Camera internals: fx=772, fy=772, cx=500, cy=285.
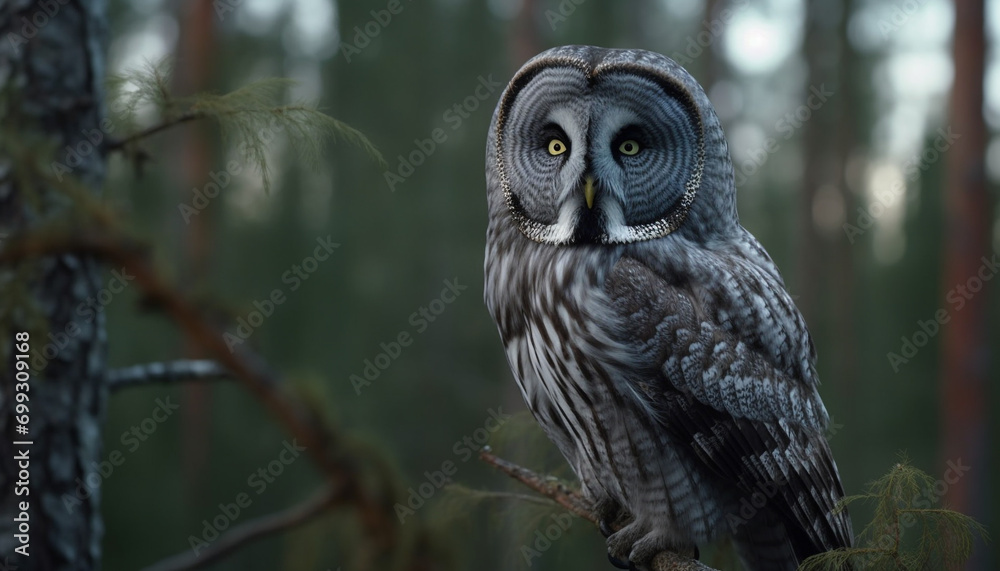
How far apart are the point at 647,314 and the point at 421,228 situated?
1094 centimetres

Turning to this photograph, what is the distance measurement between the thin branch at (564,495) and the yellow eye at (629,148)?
3.17ft

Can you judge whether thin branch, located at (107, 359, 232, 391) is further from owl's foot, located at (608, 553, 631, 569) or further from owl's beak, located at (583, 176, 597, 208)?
owl's foot, located at (608, 553, 631, 569)

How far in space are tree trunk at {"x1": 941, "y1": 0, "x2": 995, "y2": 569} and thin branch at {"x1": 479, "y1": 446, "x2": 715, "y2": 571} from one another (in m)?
5.46

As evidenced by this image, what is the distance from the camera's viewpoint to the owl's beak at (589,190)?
7.07 ft

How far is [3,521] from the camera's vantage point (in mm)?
1971

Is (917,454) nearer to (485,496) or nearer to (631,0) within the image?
(631,0)

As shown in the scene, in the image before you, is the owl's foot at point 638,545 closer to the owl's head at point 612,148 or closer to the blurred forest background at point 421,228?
the owl's head at point 612,148

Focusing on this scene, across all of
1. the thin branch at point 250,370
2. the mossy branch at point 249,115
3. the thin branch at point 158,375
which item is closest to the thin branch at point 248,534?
the thin branch at point 250,370

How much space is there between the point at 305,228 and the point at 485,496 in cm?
962

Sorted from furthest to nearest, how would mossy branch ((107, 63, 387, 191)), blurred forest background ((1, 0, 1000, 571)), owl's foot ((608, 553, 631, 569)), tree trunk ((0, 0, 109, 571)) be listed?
blurred forest background ((1, 0, 1000, 571)) < owl's foot ((608, 553, 631, 569)) < tree trunk ((0, 0, 109, 571)) < mossy branch ((107, 63, 387, 191))

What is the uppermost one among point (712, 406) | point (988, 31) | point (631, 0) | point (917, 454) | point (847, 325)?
point (631, 0)

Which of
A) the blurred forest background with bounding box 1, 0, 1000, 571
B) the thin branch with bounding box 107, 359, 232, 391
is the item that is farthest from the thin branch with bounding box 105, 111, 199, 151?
the blurred forest background with bounding box 1, 0, 1000, 571

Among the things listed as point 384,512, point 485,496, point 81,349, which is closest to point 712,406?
point 485,496

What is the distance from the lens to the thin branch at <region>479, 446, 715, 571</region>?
2.21 metres
